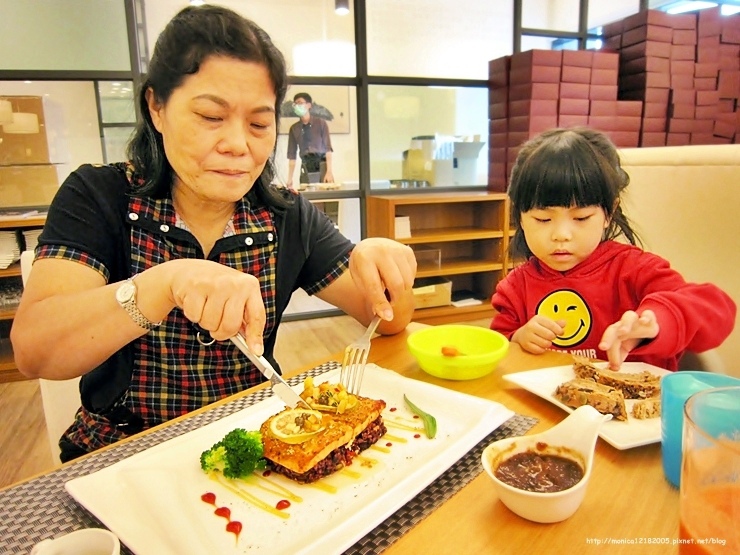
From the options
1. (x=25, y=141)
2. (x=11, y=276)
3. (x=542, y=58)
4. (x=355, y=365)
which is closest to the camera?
(x=355, y=365)

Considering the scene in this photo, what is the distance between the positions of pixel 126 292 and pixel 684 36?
518 centimetres

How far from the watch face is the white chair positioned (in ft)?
1.85

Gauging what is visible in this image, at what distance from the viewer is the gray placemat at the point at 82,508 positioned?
67cm

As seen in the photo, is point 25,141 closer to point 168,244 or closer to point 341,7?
point 341,7

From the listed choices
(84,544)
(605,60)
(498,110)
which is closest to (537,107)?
(498,110)

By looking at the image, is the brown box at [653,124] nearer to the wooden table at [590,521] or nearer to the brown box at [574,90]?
the brown box at [574,90]

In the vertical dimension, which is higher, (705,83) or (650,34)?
(650,34)

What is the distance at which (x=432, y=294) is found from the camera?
449 centimetres

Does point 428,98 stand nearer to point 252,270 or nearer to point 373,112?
point 373,112

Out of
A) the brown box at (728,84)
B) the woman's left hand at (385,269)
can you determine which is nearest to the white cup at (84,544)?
the woman's left hand at (385,269)

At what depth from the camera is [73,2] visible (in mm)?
3652

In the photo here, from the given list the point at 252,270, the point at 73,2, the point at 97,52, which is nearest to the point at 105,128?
the point at 97,52

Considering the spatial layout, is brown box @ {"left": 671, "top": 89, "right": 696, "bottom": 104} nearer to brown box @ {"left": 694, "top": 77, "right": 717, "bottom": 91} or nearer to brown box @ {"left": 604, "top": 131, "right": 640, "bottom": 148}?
brown box @ {"left": 694, "top": 77, "right": 717, "bottom": 91}

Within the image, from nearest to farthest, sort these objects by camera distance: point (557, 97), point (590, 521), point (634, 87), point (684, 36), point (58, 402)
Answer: point (590, 521) → point (58, 402) → point (557, 97) → point (684, 36) → point (634, 87)
